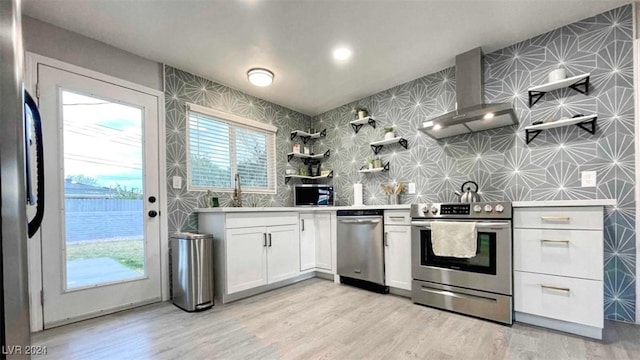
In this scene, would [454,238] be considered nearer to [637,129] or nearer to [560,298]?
[560,298]

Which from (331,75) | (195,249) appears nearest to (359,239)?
(195,249)

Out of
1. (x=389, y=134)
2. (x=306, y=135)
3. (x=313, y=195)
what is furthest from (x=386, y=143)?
(x=306, y=135)

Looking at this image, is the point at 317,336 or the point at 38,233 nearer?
the point at 317,336

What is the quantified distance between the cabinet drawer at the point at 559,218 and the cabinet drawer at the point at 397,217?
0.91m

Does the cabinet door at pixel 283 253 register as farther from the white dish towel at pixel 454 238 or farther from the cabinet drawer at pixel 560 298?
the cabinet drawer at pixel 560 298

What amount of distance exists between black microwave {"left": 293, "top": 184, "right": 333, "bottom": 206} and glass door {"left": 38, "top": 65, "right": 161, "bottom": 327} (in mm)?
1829

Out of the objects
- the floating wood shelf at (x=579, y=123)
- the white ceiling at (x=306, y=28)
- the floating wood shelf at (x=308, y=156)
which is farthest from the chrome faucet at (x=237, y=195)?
the floating wood shelf at (x=579, y=123)

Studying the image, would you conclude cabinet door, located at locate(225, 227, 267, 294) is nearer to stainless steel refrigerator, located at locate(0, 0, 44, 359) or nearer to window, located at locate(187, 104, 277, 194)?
window, located at locate(187, 104, 277, 194)

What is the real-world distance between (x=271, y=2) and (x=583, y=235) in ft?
9.16

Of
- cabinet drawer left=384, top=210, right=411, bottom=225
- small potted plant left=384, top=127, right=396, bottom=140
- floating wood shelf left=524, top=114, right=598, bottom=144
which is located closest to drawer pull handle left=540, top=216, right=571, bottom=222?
floating wood shelf left=524, top=114, right=598, bottom=144

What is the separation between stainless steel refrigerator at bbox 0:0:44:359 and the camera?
60 cm

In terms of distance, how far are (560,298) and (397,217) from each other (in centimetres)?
136

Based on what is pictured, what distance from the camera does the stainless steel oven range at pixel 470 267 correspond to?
219 cm

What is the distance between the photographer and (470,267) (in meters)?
2.37
